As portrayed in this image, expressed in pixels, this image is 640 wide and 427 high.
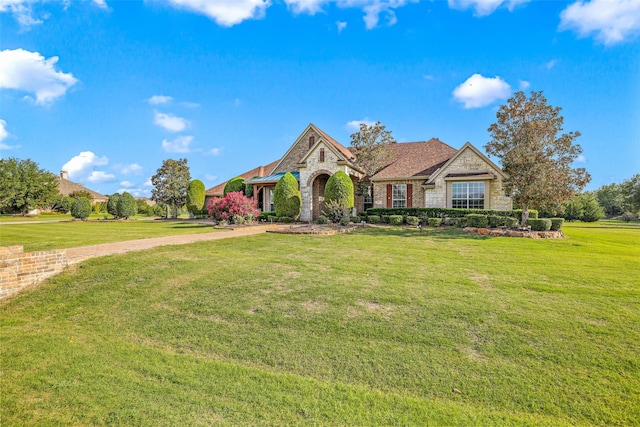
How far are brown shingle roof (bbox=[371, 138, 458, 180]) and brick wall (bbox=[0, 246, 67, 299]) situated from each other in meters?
20.0

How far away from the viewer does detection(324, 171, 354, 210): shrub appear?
67.9ft

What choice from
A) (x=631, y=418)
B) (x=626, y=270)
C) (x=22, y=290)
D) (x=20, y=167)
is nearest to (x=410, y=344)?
(x=631, y=418)

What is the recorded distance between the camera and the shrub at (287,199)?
2402 cm

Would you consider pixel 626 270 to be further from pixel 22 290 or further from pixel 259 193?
pixel 259 193

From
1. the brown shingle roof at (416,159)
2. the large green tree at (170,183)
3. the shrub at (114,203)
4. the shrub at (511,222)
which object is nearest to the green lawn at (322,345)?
the shrub at (511,222)

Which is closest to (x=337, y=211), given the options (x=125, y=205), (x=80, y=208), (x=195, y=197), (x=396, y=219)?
(x=396, y=219)

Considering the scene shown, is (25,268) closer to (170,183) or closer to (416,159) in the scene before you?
(416,159)

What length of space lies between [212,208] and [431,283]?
54.3 ft

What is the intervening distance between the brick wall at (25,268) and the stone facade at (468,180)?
67.6ft

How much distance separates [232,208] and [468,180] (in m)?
15.8

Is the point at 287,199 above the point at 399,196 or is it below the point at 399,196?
below

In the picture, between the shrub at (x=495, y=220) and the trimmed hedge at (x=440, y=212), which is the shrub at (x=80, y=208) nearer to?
the trimmed hedge at (x=440, y=212)

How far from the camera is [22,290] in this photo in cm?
751

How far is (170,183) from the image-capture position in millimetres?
36938
